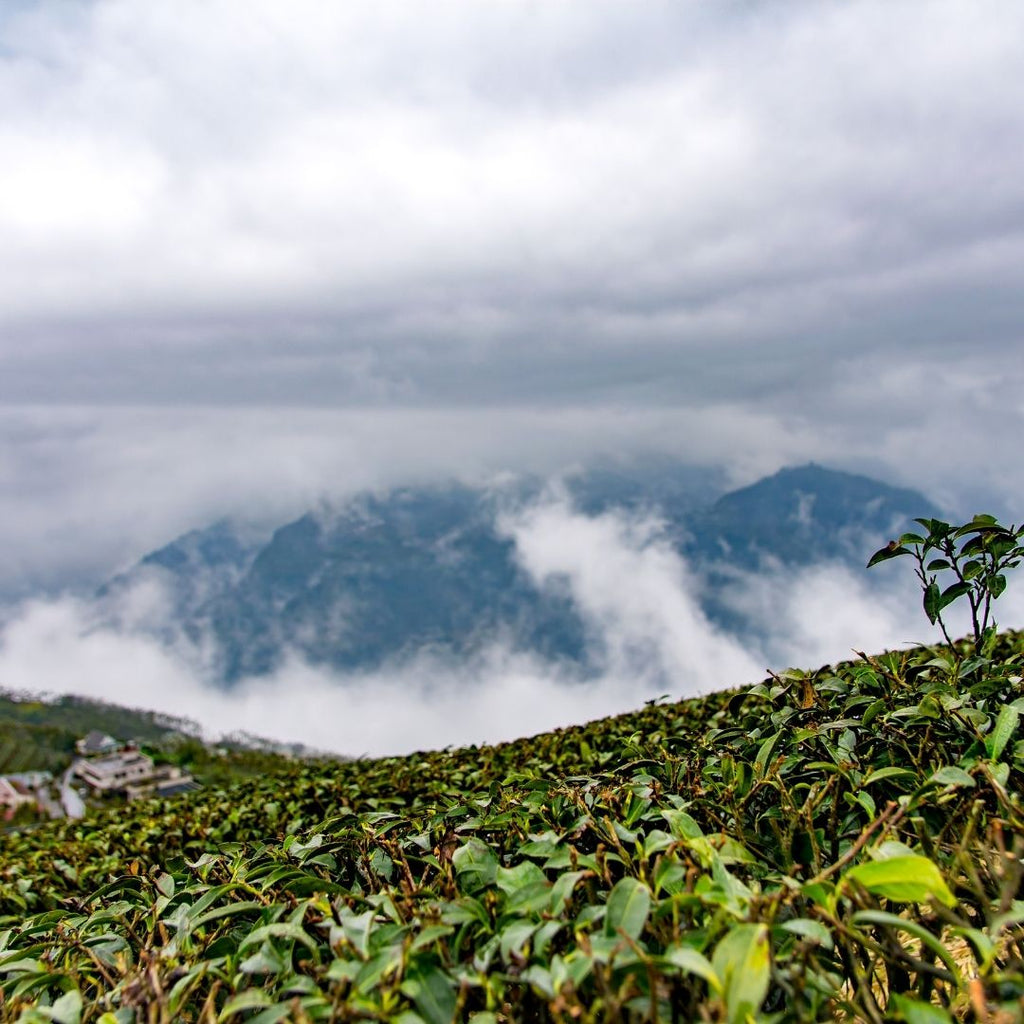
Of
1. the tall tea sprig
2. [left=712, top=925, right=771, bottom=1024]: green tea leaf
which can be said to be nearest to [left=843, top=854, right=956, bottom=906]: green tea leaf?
[left=712, top=925, right=771, bottom=1024]: green tea leaf

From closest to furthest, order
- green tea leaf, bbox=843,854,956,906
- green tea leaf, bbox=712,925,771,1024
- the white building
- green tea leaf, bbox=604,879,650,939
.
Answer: green tea leaf, bbox=712,925,771,1024, green tea leaf, bbox=843,854,956,906, green tea leaf, bbox=604,879,650,939, the white building

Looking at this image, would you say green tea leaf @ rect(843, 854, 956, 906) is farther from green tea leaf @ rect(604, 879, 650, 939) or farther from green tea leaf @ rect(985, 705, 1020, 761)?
green tea leaf @ rect(985, 705, 1020, 761)

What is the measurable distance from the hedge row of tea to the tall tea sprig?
328 millimetres

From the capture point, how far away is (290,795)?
7.08 meters

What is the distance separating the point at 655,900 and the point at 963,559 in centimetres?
277

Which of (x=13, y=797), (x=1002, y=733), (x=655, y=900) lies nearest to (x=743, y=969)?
(x=655, y=900)

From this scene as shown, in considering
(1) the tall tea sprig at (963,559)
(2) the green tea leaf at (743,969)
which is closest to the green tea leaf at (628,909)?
(2) the green tea leaf at (743,969)

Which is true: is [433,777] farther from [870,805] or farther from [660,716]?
[870,805]

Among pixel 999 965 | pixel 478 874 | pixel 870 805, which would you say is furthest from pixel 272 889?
pixel 999 965

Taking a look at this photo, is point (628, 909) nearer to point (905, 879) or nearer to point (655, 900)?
point (655, 900)

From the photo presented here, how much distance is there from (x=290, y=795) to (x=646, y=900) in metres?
5.84

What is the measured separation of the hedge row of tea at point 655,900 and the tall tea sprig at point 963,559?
328 mm

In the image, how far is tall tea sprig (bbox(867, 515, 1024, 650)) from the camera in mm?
3766

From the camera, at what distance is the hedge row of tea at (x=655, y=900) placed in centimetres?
185
